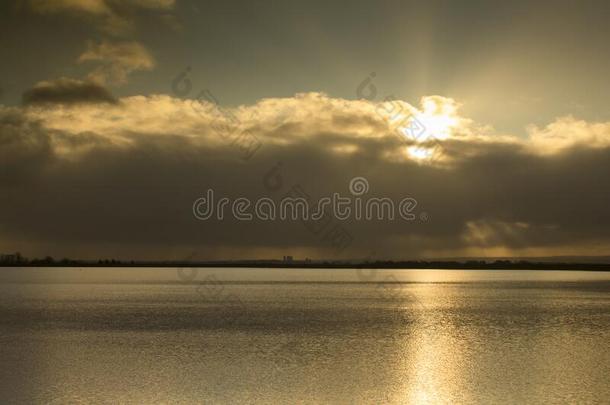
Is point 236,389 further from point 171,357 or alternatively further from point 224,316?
point 224,316

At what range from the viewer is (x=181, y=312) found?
79.1 meters

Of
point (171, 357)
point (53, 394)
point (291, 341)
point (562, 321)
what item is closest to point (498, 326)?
point (562, 321)

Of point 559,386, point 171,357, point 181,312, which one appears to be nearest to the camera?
point 559,386

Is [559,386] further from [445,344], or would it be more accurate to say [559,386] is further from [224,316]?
[224,316]

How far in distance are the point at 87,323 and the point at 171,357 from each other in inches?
1041

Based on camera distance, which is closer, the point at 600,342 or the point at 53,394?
the point at 53,394

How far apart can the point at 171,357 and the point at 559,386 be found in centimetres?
2160

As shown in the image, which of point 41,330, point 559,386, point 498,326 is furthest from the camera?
point 498,326

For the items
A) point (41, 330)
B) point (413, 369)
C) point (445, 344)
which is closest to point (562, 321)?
point (445, 344)

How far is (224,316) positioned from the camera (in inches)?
2852

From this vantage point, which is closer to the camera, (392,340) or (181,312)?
(392,340)

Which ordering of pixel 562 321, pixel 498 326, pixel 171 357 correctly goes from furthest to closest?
pixel 562 321, pixel 498 326, pixel 171 357

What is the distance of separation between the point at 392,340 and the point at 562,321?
2777cm

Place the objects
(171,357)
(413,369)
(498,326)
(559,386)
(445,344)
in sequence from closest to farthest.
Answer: (559,386)
(413,369)
(171,357)
(445,344)
(498,326)
